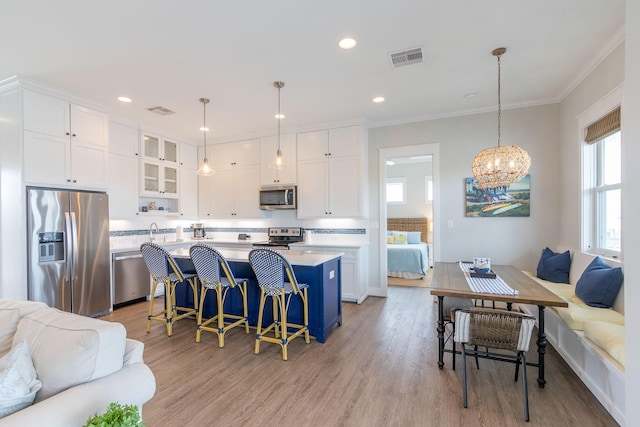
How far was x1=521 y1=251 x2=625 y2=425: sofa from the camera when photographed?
1975mm

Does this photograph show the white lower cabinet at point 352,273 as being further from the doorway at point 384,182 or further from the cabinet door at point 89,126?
the cabinet door at point 89,126

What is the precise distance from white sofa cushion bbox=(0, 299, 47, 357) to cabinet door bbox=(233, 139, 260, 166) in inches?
164

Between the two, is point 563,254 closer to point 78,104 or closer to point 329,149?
point 329,149

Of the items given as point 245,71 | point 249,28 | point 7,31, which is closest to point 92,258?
point 7,31

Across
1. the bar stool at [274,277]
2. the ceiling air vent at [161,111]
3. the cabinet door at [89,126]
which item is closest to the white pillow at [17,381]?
the bar stool at [274,277]

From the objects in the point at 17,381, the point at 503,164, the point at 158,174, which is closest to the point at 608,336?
the point at 503,164

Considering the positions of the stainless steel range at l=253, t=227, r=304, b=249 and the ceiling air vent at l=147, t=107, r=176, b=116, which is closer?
the ceiling air vent at l=147, t=107, r=176, b=116

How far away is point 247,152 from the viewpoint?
5.70 metres

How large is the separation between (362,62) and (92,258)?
13.0 ft

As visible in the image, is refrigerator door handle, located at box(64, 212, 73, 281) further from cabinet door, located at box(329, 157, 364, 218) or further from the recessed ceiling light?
the recessed ceiling light

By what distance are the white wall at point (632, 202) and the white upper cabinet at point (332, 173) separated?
3419 mm

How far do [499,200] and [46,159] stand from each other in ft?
18.5

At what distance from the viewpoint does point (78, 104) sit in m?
3.85

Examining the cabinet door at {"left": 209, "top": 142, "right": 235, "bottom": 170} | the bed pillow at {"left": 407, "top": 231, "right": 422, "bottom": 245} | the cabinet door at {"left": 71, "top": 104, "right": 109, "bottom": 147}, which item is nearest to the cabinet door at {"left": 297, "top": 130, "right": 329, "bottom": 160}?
the cabinet door at {"left": 209, "top": 142, "right": 235, "bottom": 170}
